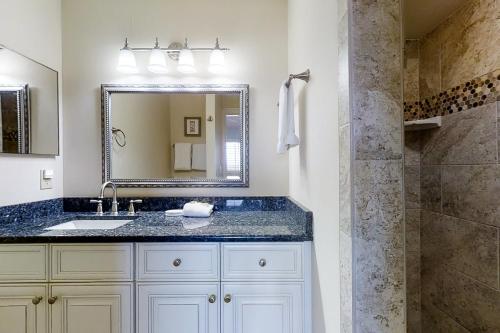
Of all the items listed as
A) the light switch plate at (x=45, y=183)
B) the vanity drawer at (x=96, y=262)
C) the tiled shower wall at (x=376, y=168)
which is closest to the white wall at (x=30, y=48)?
the light switch plate at (x=45, y=183)

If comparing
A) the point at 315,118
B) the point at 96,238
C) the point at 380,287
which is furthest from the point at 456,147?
the point at 96,238

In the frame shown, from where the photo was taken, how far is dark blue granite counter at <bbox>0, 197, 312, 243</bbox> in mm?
1474

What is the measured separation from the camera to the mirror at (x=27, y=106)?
1.63 meters

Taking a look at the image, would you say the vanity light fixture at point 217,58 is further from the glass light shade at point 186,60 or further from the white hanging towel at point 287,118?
the white hanging towel at point 287,118

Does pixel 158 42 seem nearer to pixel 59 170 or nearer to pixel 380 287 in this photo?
pixel 59 170

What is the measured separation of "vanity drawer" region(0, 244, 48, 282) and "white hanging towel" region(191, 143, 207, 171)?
99 centimetres

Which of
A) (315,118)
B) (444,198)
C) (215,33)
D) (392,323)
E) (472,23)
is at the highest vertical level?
(215,33)

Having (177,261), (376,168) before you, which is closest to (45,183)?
(177,261)

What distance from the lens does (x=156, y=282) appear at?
1.48m

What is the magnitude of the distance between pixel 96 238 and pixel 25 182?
2.40 feet

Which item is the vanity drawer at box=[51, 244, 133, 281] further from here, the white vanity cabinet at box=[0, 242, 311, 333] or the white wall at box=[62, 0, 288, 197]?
the white wall at box=[62, 0, 288, 197]

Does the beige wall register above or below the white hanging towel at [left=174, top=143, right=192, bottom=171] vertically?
above

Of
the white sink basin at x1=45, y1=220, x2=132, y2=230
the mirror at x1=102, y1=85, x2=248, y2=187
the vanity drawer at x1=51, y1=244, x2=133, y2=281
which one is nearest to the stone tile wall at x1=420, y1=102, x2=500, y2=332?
the mirror at x1=102, y1=85, x2=248, y2=187

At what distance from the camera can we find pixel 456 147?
1.71 m
